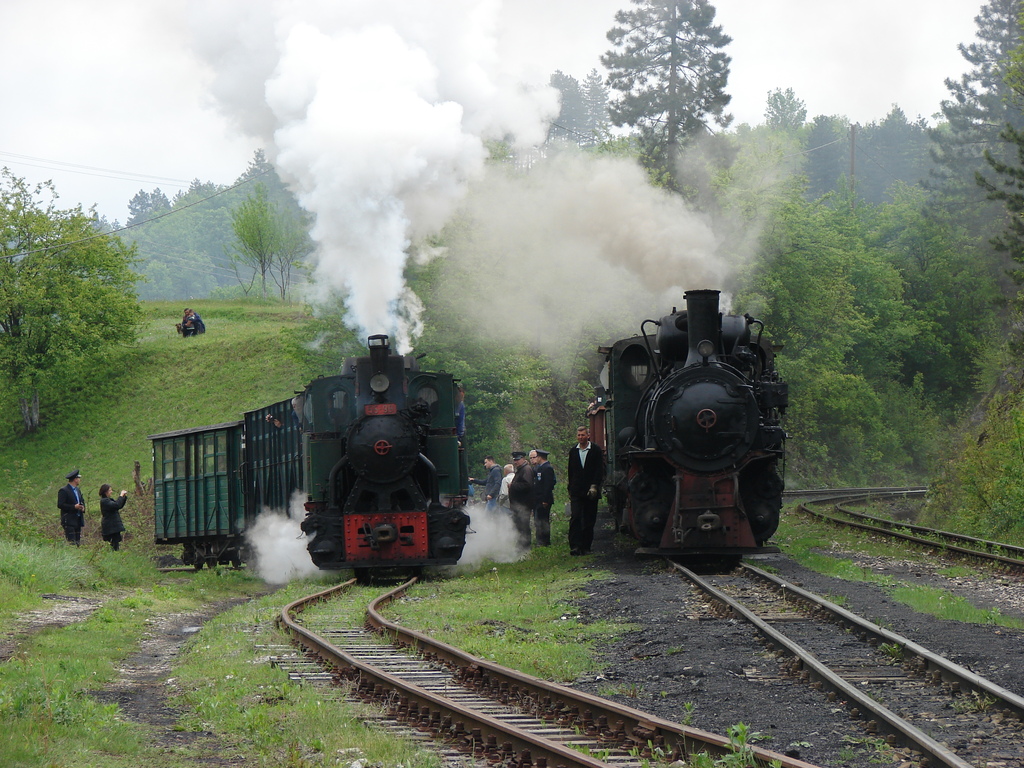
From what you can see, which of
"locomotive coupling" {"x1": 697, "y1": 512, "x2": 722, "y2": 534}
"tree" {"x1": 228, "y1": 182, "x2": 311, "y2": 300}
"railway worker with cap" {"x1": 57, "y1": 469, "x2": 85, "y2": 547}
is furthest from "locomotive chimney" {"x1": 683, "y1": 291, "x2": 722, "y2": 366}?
"tree" {"x1": 228, "y1": 182, "x2": 311, "y2": 300}

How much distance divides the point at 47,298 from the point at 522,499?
29.4 meters

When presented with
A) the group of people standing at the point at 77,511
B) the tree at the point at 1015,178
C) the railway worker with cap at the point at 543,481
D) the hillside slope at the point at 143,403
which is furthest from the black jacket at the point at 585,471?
the hillside slope at the point at 143,403

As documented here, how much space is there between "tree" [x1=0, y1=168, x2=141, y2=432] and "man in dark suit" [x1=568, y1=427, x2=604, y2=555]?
30119 millimetres

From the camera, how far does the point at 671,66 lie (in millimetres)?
41812

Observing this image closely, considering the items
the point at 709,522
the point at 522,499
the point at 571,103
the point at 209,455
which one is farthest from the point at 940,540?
the point at 571,103

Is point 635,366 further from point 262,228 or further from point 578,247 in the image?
point 262,228

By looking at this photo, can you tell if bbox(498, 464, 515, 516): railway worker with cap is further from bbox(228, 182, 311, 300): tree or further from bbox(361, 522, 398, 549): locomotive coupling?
bbox(228, 182, 311, 300): tree

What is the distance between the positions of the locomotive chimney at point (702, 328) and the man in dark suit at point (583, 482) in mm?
2170

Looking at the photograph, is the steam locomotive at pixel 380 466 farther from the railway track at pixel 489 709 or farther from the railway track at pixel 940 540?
the railway track at pixel 940 540

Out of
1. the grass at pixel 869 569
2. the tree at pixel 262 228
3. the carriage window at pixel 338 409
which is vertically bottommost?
the grass at pixel 869 569

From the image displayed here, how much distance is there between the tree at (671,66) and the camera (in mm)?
41438

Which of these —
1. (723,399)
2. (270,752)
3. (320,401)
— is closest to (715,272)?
(723,399)

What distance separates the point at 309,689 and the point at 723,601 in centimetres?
419

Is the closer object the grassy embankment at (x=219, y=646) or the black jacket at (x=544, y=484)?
the grassy embankment at (x=219, y=646)
